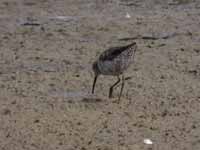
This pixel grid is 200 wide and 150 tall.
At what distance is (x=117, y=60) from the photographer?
443 inches

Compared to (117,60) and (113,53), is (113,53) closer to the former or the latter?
(113,53)

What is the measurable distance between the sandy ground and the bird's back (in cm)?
31

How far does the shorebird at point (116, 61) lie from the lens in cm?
1120

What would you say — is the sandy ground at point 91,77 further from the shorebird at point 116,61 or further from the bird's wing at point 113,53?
the bird's wing at point 113,53

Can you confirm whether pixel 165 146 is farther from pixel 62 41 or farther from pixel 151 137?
pixel 62 41

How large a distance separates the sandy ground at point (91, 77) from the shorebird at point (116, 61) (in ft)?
0.84

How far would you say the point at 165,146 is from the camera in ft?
30.5

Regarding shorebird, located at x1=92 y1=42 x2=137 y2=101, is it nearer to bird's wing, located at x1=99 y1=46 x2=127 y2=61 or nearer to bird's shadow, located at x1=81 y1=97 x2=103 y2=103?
bird's wing, located at x1=99 y1=46 x2=127 y2=61

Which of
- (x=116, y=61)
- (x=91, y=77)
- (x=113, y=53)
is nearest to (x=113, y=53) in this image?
(x=113, y=53)

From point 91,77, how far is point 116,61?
3.82 feet

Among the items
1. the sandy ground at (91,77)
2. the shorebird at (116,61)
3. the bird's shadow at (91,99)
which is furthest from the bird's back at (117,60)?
the bird's shadow at (91,99)

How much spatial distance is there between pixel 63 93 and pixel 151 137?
216 centimetres

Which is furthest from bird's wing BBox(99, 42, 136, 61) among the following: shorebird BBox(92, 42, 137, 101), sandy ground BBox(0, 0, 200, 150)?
sandy ground BBox(0, 0, 200, 150)

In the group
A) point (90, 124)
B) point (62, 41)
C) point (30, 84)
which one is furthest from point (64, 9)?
point (90, 124)
